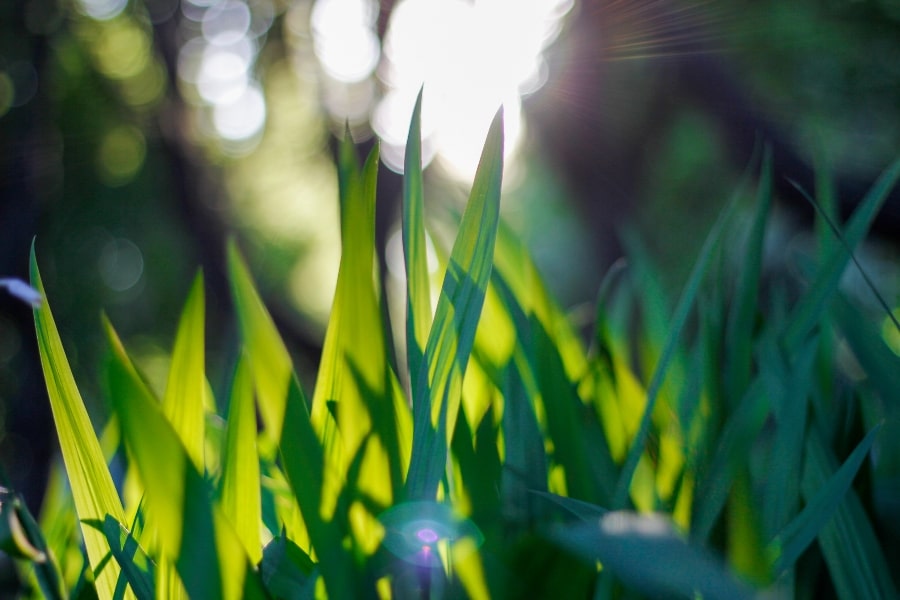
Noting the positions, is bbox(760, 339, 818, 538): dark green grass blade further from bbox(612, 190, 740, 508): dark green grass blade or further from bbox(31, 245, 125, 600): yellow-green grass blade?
bbox(31, 245, 125, 600): yellow-green grass blade

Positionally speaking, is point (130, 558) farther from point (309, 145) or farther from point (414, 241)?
point (309, 145)

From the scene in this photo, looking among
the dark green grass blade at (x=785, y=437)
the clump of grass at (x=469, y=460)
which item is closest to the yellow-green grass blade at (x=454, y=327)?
the clump of grass at (x=469, y=460)

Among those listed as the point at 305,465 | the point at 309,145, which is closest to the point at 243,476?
the point at 305,465

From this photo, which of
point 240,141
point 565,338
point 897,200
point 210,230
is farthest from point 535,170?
point 565,338

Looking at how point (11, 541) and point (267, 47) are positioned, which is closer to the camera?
point (11, 541)

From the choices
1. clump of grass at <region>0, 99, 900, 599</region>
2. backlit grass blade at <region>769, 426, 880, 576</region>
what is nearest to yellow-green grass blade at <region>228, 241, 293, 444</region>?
clump of grass at <region>0, 99, 900, 599</region>

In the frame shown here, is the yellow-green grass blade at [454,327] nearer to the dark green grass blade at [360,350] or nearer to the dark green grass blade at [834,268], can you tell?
the dark green grass blade at [360,350]

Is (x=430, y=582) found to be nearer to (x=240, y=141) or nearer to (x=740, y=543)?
(x=740, y=543)
